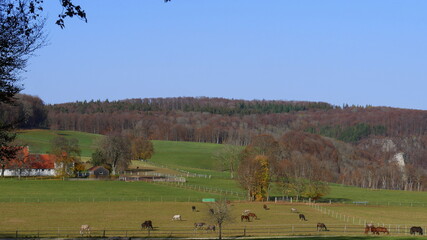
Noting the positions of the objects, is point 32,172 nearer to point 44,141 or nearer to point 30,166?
point 30,166

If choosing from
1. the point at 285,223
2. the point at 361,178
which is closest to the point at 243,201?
the point at 285,223

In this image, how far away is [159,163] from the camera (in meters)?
141

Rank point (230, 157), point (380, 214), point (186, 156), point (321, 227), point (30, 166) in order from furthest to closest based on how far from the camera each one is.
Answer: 1. point (186, 156)
2. point (230, 157)
3. point (30, 166)
4. point (380, 214)
5. point (321, 227)

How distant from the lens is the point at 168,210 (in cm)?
6756

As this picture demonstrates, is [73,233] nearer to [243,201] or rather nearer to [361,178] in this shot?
[243,201]

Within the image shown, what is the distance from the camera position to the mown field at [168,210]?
52.3 meters

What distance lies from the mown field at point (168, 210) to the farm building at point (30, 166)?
6.82 metres

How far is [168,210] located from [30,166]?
4428cm

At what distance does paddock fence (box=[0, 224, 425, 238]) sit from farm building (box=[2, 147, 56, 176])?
54140 mm

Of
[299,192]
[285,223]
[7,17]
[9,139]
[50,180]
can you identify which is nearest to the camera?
[7,17]

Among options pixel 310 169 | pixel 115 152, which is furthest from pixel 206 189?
pixel 115 152

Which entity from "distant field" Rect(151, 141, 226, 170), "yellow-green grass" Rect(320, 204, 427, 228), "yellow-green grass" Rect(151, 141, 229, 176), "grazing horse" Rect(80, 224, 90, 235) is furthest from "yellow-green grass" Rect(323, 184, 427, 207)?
"grazing horse" Rect(80, 224, 90, 235)

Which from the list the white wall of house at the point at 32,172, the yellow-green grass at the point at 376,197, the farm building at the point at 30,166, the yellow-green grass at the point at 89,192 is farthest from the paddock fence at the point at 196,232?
the white wall of house at the point at 32,172

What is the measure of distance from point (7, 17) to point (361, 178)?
444 ft
